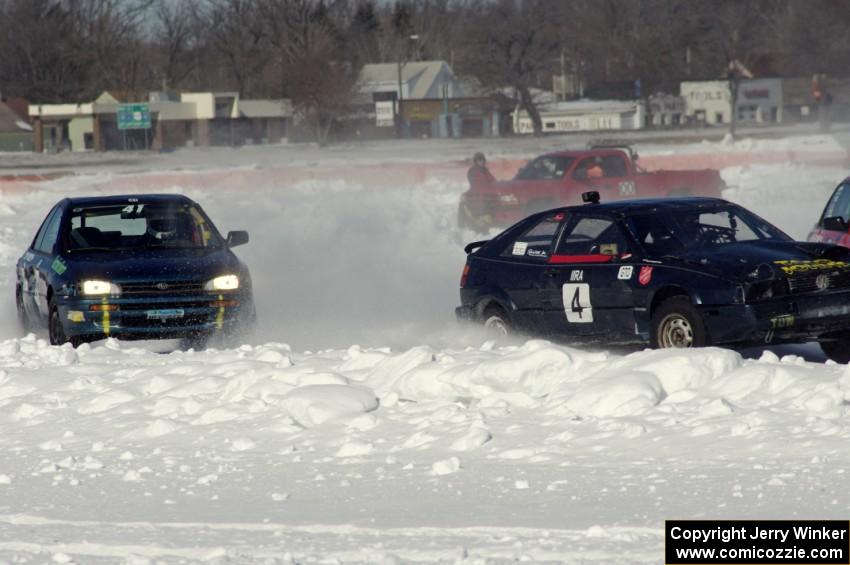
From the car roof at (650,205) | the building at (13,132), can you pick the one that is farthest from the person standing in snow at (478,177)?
the building at (13,132)

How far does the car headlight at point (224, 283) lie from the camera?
12703 mm

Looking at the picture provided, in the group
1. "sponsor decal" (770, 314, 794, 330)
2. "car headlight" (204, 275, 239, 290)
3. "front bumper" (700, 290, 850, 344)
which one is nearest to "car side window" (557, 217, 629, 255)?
"front bumper" (700, 290, 850, 344)

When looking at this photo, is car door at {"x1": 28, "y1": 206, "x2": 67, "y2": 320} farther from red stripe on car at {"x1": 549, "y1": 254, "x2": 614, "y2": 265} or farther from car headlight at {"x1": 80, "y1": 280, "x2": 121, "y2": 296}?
red stripe on car at {"x1": 549, "y1": 254, "x2": 614, "y2": 265}

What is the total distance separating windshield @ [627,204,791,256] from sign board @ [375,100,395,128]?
93118 mm

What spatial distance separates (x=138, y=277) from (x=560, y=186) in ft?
42.2

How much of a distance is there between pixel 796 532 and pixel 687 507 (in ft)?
1.99

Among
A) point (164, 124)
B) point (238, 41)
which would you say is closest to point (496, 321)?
point (164, 124)

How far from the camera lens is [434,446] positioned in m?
7.64

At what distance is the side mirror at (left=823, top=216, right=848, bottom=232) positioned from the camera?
11.7 m

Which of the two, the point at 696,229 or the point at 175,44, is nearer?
the point at 696,229

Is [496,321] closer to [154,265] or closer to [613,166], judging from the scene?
[154,265]

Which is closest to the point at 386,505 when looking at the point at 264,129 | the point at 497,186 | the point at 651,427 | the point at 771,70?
the point at 651,427

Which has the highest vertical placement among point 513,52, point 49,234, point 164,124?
point 513,52

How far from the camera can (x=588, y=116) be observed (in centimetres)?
10769
